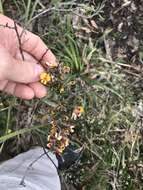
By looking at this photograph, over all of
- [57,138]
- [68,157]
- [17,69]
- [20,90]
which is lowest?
[68,157]

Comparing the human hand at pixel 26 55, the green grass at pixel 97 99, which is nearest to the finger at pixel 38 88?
the human hand at pixel 26 55

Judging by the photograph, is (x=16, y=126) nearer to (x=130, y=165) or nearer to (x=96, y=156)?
(x=96, y=156)

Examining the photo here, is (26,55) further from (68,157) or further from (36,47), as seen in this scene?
(68,157)

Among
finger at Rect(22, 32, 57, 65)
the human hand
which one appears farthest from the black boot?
finger at Rect(22, 32, 57, 65)

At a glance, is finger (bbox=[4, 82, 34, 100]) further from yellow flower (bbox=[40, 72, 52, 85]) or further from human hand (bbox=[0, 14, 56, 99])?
yellow flower (bbox=[40, 72, 52, 85])

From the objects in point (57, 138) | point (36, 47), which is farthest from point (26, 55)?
point (57, 138)
